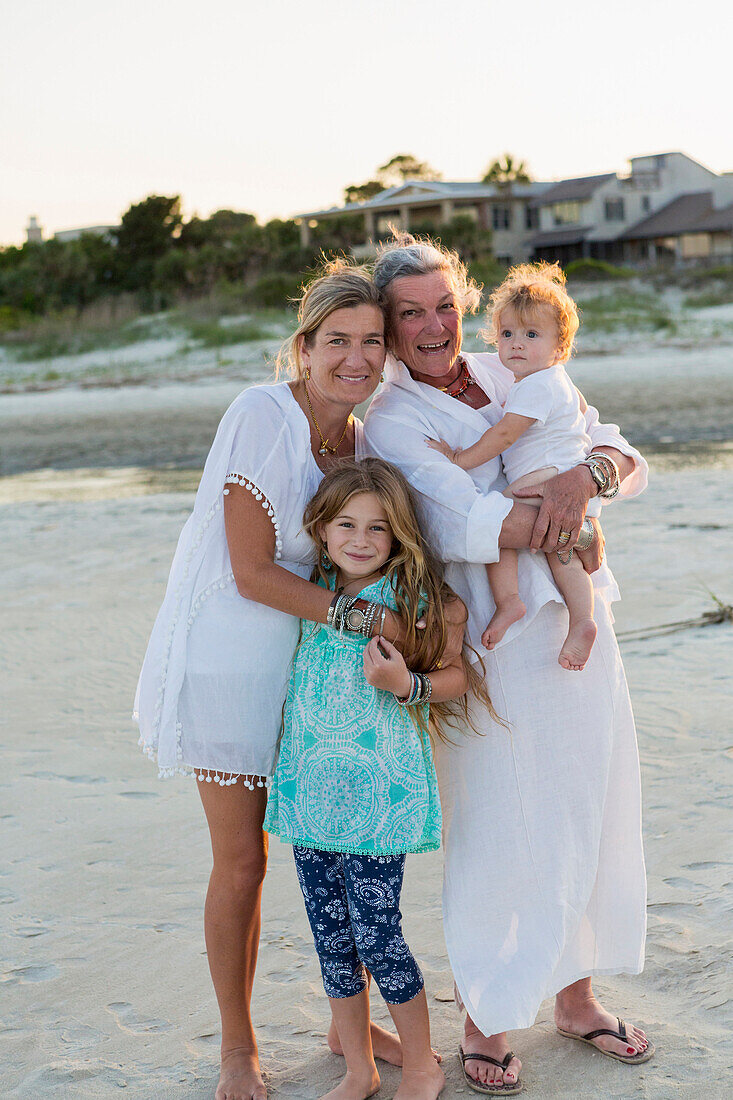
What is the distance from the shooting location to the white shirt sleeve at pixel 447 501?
2.37 m

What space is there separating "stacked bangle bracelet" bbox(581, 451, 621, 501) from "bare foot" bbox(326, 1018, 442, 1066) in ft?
4.73

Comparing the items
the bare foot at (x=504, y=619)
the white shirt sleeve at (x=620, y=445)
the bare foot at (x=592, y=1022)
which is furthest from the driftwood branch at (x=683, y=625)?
the bare foot at (x=504, y=619)

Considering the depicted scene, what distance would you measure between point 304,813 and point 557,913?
2.15 ft

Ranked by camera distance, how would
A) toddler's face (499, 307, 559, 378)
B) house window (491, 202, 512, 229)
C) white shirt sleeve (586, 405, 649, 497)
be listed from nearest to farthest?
toddler's face (499, 307, 559, 378)
white shirt sleeve (586, 405, 649, 497)
house window (491, 202, 512, 229)

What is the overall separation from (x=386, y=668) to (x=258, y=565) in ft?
1.31

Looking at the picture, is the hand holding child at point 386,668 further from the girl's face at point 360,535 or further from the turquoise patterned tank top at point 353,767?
the girl's face at point 360,535

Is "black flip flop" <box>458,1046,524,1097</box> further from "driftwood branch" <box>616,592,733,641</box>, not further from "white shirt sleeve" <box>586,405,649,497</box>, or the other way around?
Result: "driftwood branch" <box>616,592,733,641</box>

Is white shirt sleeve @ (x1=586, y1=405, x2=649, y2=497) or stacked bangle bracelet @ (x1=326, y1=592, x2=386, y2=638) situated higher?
white shirt sleeve @ (x1=586, y1=405, x2=649, y2=497)

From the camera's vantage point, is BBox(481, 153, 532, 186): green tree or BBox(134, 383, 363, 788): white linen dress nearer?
BBox(134, 383, 363, 788): white linen dress

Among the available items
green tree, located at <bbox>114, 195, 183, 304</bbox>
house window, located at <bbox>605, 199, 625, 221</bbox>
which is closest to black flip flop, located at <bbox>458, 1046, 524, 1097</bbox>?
green tree, located at <bbox>114, 195, 183, 304</bbox>

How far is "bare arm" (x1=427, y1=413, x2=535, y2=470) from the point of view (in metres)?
2.46

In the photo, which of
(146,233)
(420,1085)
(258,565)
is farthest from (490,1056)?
(146,233)

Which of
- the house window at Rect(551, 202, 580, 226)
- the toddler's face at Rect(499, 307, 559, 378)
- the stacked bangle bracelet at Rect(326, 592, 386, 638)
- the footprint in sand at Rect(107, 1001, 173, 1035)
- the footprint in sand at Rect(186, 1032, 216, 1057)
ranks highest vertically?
the house window at Rect(551, 202, 580, 226)

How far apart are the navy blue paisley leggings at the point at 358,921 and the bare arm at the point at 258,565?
0.55 meters
